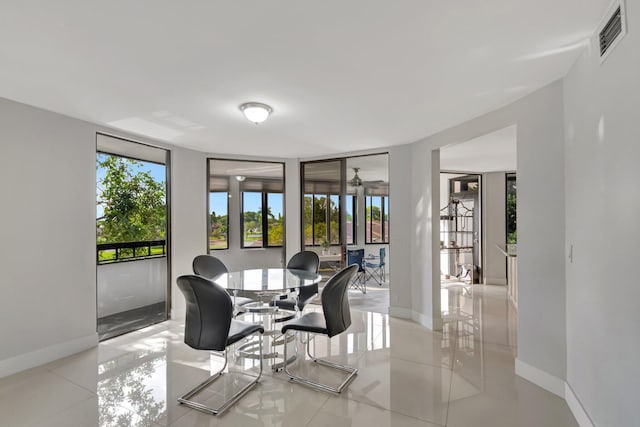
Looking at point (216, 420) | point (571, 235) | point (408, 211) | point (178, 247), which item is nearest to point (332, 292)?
point (216, 420)

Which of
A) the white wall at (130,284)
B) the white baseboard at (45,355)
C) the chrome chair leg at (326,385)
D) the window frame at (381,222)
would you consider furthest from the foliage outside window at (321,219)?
the white baseboard at (45,355)

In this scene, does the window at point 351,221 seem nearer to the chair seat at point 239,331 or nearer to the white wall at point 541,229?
the white wall at point 541,229

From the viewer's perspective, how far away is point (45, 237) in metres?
3.24

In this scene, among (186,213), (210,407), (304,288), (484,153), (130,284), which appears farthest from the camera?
(484,153)

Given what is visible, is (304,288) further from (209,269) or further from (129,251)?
(129,251)

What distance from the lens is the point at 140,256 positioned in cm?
436

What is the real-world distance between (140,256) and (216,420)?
286 cm

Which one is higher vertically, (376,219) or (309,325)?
(376,219)

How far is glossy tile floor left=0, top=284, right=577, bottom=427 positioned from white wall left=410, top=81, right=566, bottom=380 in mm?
386

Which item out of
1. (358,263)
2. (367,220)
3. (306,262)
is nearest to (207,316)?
(306,262)

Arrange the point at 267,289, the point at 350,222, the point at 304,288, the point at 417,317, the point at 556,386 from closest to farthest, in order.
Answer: the point at 556,386 → the point at 267,289 → the point at 304,288 → the point at 417,317 → the point at 350,222

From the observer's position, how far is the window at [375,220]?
8125mm

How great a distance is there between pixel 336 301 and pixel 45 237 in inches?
120

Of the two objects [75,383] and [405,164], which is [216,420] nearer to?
[75,383]
